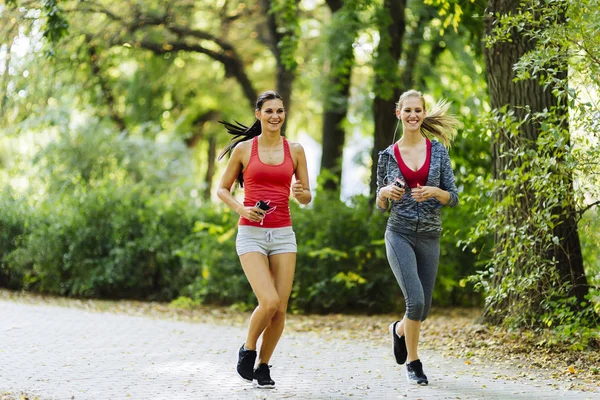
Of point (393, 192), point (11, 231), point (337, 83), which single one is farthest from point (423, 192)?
point (11, 231)

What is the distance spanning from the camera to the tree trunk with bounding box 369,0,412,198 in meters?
12.3

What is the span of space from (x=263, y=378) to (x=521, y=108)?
12.2ft

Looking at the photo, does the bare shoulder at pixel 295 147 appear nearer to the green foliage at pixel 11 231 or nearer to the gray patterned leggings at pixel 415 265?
the gray patterned leggings at pixel 415 265

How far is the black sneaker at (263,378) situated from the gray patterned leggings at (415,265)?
113cm

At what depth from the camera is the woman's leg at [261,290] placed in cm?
577

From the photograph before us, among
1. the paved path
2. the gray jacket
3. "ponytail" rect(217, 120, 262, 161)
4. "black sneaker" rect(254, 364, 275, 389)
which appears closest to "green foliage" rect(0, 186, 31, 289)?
the paved path

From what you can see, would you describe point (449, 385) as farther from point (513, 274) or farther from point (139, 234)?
point (139, 234)

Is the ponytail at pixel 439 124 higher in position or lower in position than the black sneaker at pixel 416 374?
higher

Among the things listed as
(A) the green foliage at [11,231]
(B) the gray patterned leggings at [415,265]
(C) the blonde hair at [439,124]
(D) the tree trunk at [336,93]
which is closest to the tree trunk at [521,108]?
(C) the blonde hair at [439,124]

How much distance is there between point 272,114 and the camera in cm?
600

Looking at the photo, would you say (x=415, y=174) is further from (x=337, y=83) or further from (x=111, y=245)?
(x=337, y=83)

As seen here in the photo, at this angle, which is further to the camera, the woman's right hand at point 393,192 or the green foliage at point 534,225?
the green foliage at point 534,225

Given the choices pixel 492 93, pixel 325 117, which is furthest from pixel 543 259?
pixel 325 117

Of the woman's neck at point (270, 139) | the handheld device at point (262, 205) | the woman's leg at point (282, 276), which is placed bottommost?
the woman's leg at point (282, 276)
